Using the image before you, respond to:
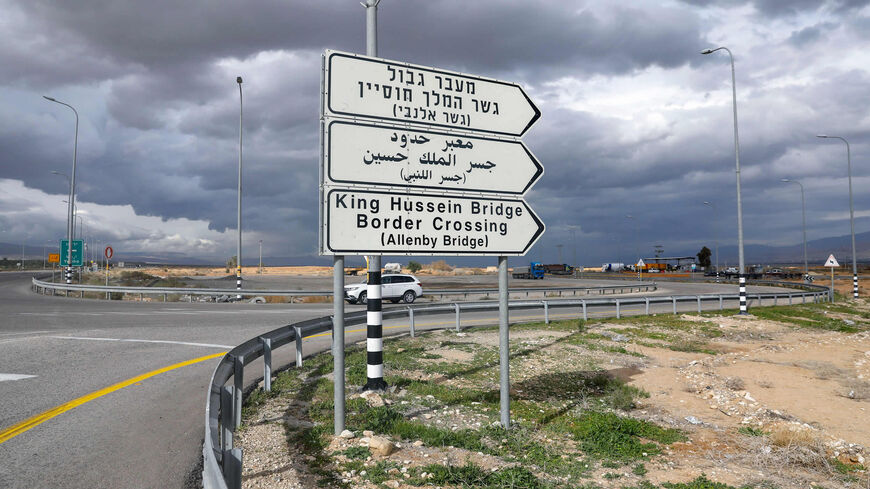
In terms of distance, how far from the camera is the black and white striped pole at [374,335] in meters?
7.61

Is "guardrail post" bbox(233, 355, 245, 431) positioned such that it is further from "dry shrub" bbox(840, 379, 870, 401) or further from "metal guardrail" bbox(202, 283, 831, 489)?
"dry shrub" bbox(840, 379, 870, 401)

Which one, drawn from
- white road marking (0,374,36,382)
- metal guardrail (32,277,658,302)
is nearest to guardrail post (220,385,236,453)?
white road marking (0,374,36,382)

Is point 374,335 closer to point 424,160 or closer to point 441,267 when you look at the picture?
A: point 424,160

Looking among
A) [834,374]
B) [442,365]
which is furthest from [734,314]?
[442,365]

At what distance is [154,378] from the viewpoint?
8750mm

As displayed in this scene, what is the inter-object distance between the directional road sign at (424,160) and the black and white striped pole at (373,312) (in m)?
1.45

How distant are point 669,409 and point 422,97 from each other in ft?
20.3

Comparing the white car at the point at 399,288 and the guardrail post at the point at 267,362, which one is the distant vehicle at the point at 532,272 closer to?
the white car at the point at 399,288

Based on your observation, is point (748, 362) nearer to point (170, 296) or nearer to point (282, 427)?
point (282, 427)

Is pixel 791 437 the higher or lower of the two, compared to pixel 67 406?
lower

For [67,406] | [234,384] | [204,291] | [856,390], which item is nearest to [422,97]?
[234,384]

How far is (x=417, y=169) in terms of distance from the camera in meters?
6.93

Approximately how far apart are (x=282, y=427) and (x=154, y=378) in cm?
384

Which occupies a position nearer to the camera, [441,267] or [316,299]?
[316,299]
